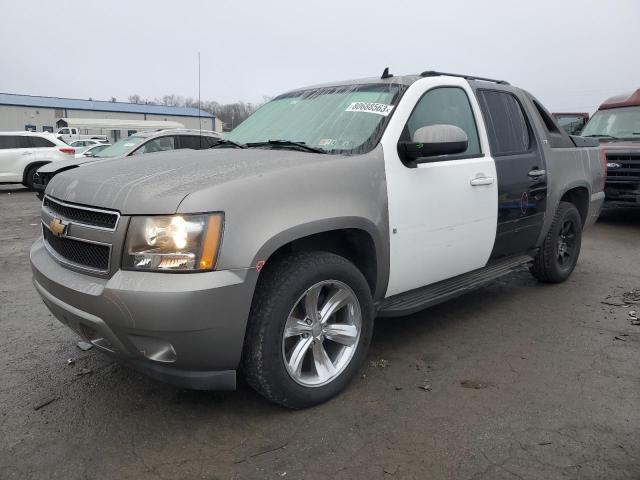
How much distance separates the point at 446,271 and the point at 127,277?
213 cm

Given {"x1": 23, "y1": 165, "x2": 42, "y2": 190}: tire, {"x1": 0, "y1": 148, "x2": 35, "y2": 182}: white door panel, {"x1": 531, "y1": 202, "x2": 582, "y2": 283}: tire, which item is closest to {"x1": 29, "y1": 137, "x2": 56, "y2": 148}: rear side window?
{"x1": 0, "y1": 148, "x2": 35, "y2": 182}: white door panel

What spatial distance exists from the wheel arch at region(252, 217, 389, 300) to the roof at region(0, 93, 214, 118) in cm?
6513

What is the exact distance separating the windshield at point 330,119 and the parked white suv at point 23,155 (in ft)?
42.5

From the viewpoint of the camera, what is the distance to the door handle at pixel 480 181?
11.7 feet

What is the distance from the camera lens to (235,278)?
2.32m

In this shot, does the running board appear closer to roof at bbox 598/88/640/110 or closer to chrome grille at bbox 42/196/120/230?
chrome grille at bbox 42/196/120/230

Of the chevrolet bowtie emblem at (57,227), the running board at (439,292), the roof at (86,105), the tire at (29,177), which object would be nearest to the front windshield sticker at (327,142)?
the running board at (439,292)

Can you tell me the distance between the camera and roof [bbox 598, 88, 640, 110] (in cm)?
934

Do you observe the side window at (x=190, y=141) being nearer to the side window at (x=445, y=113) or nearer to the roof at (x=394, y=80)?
the roof at (x=394, y=80)

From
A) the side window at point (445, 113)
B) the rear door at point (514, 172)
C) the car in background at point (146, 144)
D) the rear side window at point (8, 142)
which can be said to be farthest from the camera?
the rear side window at point (8, 142)

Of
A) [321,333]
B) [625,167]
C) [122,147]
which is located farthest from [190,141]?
[321,333]

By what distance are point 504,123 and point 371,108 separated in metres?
1.42

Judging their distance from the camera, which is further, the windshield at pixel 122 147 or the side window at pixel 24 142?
the side window at pixel 24 142

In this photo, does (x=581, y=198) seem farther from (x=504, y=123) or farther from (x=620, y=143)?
(x=620, y=143)
